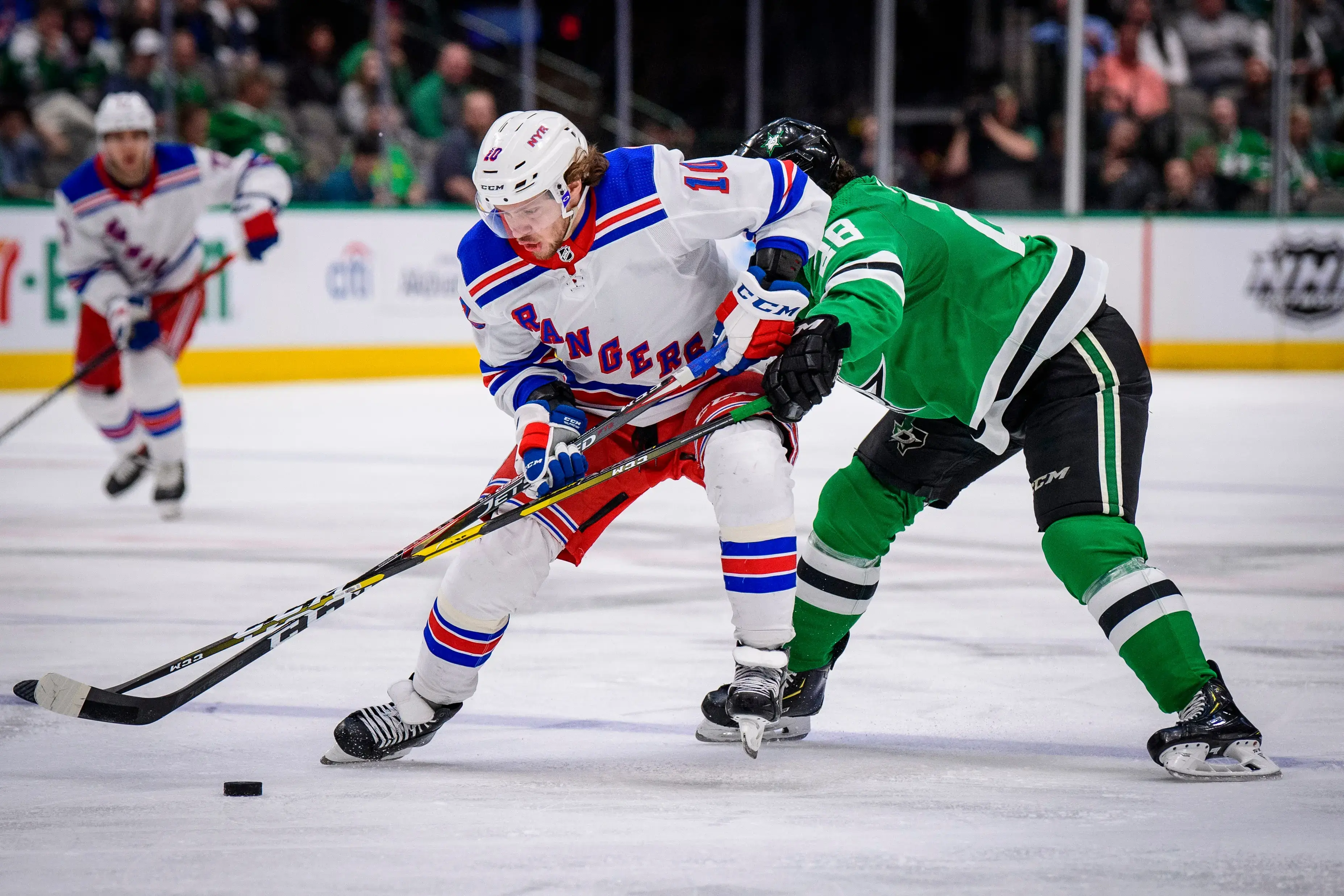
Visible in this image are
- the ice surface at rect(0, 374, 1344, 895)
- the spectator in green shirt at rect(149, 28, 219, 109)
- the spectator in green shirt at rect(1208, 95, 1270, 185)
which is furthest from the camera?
the spectator in green shirt at rect(1208, 95, 1270, 185)

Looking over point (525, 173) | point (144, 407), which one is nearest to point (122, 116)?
point (144, 407)

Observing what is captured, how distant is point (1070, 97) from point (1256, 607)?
7.54 m

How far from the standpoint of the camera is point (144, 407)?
18.4ft

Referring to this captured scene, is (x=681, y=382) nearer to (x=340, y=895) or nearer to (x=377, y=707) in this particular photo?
(x=377, y=707)

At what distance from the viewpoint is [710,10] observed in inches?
462

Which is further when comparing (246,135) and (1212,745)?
(246,135)

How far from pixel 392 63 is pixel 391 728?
8.34 meters

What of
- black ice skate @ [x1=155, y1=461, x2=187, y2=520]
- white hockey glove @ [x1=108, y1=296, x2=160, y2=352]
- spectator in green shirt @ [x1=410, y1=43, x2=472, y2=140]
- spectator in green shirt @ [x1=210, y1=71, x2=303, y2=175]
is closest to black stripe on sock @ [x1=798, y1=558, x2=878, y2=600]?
black ice skate @ [x1=155, y1=461, x2=187, y2=520]

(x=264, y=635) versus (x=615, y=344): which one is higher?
(x=615, y=344)

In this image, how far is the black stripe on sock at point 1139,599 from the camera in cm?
246

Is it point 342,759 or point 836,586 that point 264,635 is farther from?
point 836,586

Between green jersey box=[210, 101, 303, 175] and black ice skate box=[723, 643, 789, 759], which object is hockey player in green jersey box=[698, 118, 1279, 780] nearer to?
black ice skate box=[723, 643, 789, 759]

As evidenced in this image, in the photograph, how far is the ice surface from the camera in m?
2.08

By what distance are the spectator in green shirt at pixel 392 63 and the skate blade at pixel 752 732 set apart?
27.8 feet
